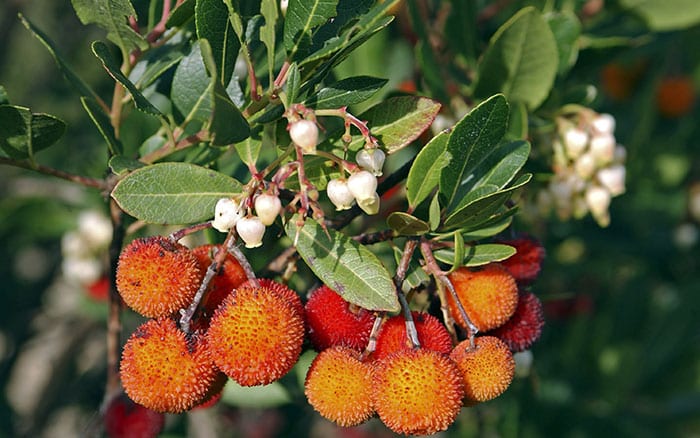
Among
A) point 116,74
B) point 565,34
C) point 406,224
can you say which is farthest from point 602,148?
point 116,74

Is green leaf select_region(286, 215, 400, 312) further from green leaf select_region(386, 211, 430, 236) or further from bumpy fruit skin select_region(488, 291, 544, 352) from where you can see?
bumpy fruit skin select_region(488, 291, 544, 352)

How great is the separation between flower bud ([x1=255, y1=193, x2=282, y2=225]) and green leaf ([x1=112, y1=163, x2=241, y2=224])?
0.12 m

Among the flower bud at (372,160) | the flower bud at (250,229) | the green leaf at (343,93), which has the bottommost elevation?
the flower bud at (250,229)

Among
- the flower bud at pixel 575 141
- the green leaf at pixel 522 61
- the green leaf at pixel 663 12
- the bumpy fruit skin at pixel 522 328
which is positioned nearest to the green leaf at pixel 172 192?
the bumpy fruit skin at pixel 522 328

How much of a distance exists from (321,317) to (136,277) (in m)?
0.27

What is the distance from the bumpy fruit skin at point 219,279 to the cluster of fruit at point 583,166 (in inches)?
30.4

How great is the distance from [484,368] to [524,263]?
257mm

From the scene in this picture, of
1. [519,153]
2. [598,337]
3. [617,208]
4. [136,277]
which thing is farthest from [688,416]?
[136,277]

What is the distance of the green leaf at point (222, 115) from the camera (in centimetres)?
91

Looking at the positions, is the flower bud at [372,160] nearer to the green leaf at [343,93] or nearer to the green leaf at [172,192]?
the green leaf at [343,93]

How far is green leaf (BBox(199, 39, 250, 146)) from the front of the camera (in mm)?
906

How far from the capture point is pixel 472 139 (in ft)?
3.63

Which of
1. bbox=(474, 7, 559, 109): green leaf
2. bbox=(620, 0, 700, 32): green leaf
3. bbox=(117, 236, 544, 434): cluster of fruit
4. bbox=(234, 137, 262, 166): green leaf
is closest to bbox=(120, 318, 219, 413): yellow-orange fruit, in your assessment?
bbox=(117, 236, 544, 434): cluster of fruit

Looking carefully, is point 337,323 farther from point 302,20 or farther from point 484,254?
point 302,20
